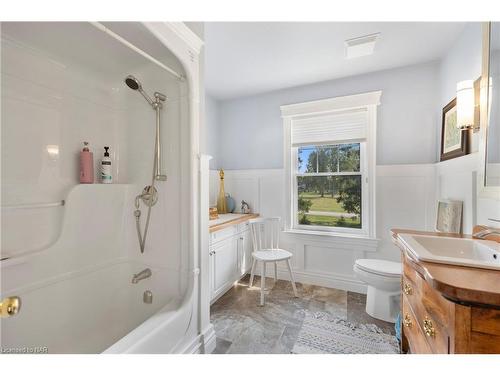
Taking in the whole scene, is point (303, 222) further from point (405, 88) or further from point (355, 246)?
point (405, 88)

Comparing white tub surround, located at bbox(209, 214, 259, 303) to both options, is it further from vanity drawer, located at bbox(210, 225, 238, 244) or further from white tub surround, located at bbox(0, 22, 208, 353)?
white tub surround, located at bbox(0, 22, 208, 353)

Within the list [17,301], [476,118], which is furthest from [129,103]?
[476,118]

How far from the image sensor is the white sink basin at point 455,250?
894 millimetres

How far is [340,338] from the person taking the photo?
5.68 feet

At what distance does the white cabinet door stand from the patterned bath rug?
864 mm

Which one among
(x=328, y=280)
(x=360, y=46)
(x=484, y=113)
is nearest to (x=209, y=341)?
(x=328, y=280)

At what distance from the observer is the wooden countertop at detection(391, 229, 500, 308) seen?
0.68 m

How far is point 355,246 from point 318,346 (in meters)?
1.20

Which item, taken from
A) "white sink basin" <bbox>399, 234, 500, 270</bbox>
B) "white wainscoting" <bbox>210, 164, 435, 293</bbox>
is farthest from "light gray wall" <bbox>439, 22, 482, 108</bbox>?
"white sink basin" <bbox>399, 234, 500, 270</bbox>

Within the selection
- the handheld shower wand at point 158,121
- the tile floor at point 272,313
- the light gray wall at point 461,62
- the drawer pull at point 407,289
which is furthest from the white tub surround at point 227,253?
the light gray wall at point 461,62

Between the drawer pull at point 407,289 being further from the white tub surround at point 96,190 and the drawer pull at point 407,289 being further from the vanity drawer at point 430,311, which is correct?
the white tub surround at point 96,190

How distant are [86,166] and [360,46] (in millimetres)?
2376

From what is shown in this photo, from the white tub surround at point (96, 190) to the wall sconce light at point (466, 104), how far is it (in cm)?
174

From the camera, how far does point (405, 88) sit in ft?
7.63
